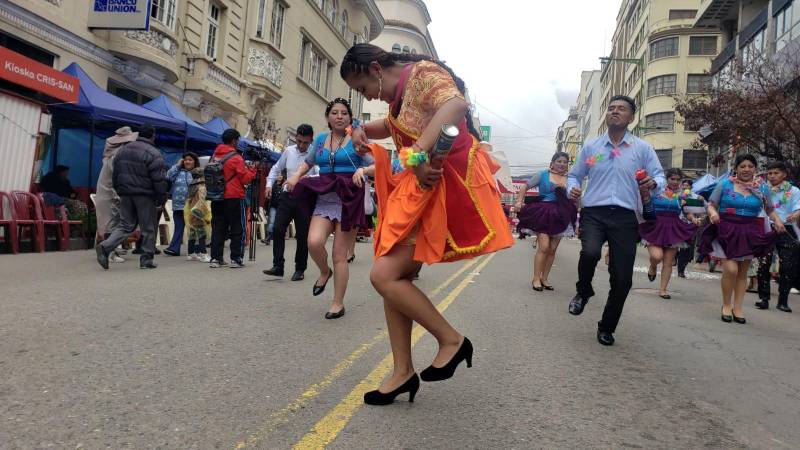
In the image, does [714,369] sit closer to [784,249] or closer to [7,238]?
[784,249]

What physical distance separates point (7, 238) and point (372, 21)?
31840 millimetres

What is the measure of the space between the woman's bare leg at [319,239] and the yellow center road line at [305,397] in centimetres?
123

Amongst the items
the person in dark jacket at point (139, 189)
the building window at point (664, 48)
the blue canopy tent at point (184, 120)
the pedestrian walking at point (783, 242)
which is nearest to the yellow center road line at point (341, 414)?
the person in dark jacket at point (139, 189)

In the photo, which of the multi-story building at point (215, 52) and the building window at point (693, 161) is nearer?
the multi-story building at point (215, 52)

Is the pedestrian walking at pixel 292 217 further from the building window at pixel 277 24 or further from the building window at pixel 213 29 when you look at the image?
the building window at pixel 277 24

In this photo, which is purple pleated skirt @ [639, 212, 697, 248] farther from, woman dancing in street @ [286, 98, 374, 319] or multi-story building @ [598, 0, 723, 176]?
multi-story building @ [598, 0, 723, 176]

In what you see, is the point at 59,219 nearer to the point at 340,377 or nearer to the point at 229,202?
the point at 229,202

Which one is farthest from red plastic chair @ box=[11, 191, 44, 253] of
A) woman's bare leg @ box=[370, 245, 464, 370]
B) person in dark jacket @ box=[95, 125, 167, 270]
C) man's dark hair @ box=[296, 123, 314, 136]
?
woman's bare leg @ box=[370, 245, 464, 370]

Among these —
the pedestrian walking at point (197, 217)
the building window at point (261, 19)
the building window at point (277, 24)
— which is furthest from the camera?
the building window at point (277, 24)

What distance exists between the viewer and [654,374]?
3857mm

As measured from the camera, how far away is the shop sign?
13.7 m

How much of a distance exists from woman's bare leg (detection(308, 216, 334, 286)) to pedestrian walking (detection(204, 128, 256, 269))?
293 centimetres

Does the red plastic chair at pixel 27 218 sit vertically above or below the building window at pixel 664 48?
below

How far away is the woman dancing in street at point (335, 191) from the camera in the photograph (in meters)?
5.30
